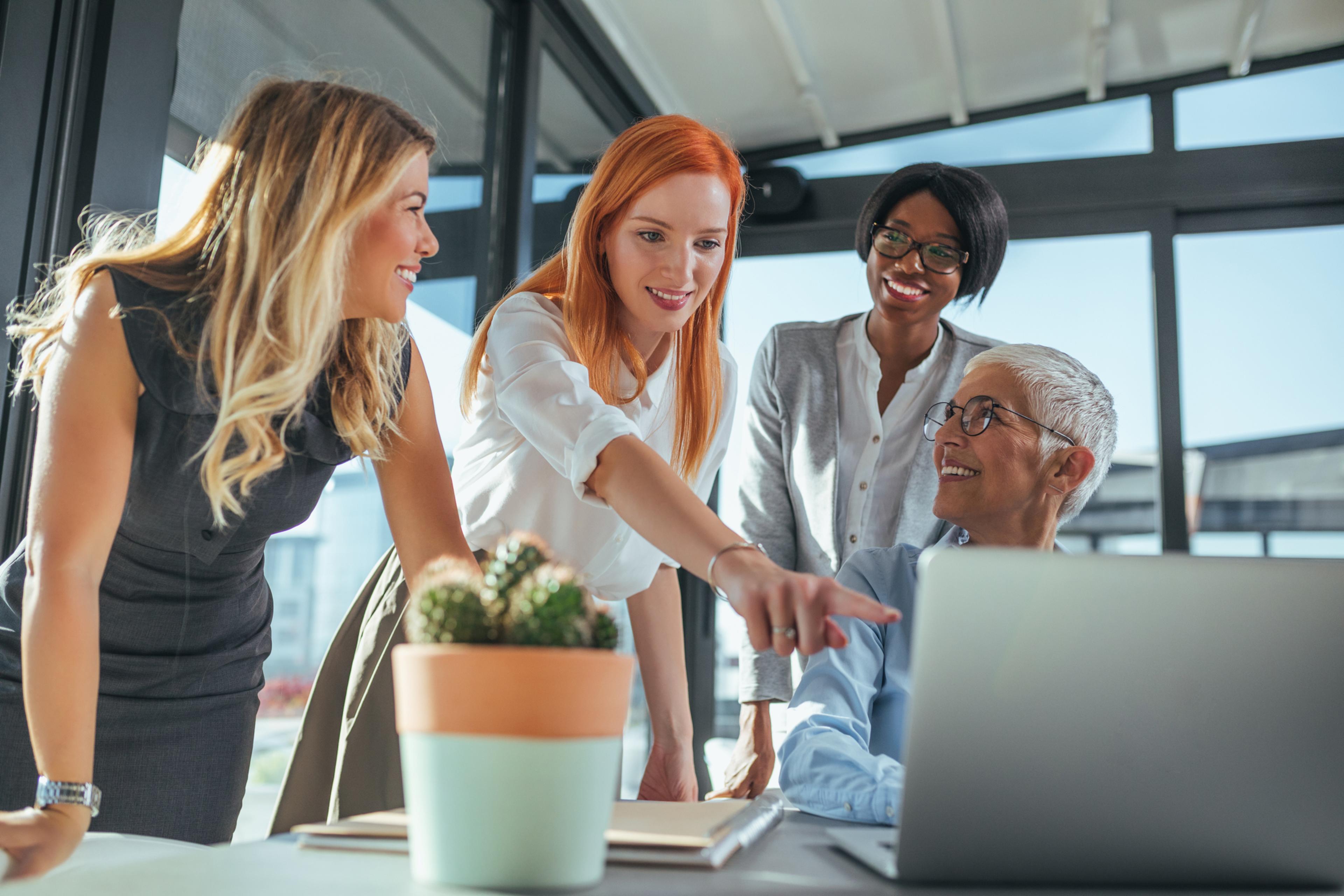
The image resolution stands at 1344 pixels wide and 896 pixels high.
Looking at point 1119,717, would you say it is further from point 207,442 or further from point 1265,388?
point 1265,388

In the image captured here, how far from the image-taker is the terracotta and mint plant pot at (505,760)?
0.52 m

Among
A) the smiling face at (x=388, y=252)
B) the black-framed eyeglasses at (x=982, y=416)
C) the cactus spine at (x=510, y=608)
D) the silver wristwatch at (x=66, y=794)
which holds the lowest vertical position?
the silver wristwatch at (x=66, y=794)

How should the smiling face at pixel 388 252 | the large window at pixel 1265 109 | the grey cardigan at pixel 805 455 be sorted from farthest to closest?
the large window at pixel 1265 109, the grey cardigan at pixel 805 455, the smiling face at pixel 388 252

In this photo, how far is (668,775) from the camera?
4.68 ft

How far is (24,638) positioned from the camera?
884mm

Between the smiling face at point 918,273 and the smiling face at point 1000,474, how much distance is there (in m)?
0.39

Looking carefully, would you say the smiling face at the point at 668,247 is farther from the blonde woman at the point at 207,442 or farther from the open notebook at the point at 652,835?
the open notebook at the point at 652,835

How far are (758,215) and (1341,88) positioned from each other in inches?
79.7

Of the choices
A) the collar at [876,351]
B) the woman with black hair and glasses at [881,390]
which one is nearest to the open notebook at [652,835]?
the woman with black hair and glasses at [881,390]

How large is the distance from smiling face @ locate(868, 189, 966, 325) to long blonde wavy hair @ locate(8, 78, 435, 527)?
3.52ft

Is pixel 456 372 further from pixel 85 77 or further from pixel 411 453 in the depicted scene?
pixel 411 453

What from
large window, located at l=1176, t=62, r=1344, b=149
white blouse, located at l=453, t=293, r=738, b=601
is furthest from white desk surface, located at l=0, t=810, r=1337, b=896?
large window, located at l=1176, t=62, r=1344, b=149

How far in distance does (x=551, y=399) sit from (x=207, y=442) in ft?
1.12

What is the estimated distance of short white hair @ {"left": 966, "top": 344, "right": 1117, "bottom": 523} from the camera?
161 centimetres
